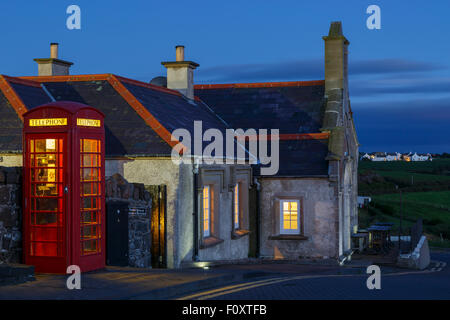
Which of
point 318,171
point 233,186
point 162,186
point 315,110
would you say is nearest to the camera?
point 162,186

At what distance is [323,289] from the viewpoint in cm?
1267

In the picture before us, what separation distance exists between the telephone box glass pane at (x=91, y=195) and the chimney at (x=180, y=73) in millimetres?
12195

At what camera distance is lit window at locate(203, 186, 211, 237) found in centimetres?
2023

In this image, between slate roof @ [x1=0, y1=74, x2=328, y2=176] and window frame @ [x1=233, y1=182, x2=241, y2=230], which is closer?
slate roof @ [x1=0, y1=74, x2=328, y2=176]

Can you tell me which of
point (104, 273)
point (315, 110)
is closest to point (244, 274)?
point (104, 273)

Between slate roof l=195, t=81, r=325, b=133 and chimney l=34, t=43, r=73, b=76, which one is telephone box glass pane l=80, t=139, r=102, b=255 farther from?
slate roof l=195, t=81, r=325, b=133

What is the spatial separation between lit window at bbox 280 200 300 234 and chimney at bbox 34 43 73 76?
10.2 meters

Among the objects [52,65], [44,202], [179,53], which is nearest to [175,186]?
[44,202]

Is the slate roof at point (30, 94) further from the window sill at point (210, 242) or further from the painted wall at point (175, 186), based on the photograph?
the window sill at point (210, 242)

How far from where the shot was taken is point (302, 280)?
14.2m

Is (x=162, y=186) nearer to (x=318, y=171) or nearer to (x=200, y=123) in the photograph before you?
(x=200, y=123)

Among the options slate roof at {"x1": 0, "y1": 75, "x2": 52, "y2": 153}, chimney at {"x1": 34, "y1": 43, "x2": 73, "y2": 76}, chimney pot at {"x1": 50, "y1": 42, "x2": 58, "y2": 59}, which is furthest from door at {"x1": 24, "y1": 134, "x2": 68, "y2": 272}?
chimney pot at {"x1": 50, "y1": 42, "x2": 58, "y2": 59}

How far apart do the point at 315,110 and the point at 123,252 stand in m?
13.1
